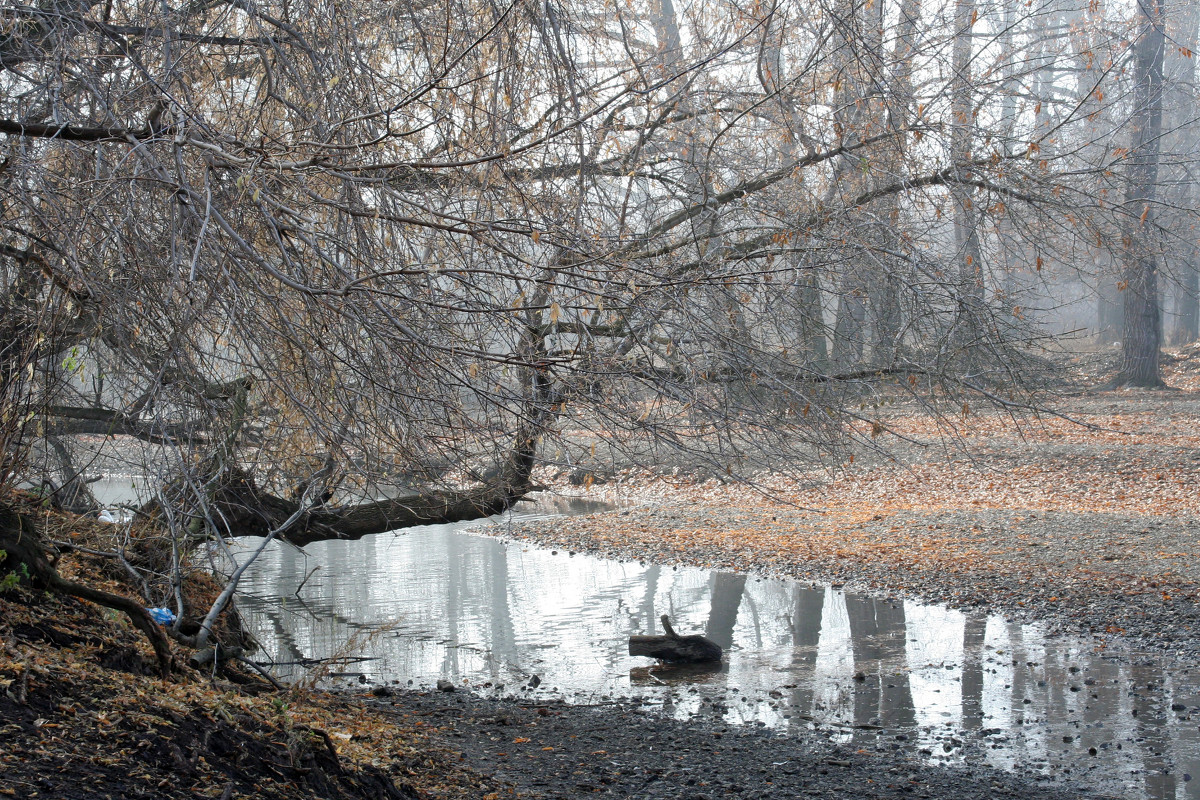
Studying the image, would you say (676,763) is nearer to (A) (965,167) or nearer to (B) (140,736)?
(B) (140,736)

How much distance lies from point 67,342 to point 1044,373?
256 inches

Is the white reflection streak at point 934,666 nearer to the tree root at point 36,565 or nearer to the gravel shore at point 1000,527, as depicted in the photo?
the gravel shore at point 1000,527

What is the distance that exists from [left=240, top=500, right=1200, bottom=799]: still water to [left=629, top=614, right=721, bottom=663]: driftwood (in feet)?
0.59

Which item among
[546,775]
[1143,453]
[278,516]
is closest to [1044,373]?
[546,775]

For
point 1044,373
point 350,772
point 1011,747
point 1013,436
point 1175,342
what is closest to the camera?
point 350,772

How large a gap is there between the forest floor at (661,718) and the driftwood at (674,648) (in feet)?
5.34

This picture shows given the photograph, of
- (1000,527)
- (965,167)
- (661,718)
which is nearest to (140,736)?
(661,718)

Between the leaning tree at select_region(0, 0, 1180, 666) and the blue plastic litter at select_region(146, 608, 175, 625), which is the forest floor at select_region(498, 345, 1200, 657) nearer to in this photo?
the leaning tree at select_region(0, 0, 1180, 666)

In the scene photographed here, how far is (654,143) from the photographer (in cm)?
816

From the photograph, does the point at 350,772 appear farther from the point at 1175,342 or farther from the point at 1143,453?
the point at 1175,342

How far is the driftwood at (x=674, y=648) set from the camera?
379 inches

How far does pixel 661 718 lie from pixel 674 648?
1861 mm

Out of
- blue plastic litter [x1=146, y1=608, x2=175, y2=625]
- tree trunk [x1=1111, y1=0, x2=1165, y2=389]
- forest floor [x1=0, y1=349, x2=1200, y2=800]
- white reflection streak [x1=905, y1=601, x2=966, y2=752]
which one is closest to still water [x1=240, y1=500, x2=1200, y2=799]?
white reflection streak [x1=905, y1=601, x2=966, y2=752]

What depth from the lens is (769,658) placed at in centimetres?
984
